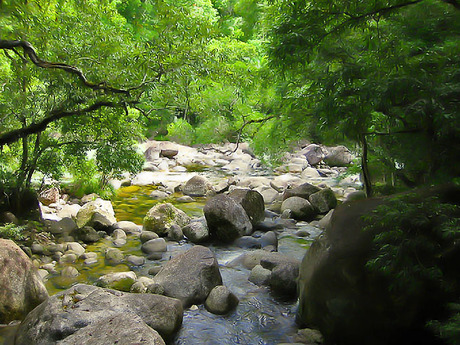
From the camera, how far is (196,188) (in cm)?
1472

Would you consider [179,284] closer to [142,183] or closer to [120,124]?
[120,124]

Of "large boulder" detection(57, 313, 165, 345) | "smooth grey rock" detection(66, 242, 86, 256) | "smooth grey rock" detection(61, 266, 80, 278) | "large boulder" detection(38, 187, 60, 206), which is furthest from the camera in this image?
"large boulder" detection(38, 187, 60, 206)

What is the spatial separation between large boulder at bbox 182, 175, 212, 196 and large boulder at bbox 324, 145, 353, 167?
→ 1111cm

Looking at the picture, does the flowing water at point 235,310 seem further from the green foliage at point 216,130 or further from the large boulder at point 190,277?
the green foliage at point 216,130

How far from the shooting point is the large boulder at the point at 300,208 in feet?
36.8

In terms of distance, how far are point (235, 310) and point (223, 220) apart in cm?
336

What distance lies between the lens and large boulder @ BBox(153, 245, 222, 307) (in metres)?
5.52

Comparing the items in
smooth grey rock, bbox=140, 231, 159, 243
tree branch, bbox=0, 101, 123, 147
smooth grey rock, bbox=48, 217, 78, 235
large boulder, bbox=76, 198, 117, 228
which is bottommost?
smooth grey rock, bbox=140, 231, 159, 243

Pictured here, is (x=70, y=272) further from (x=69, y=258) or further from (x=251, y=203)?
(x=251, y=203)

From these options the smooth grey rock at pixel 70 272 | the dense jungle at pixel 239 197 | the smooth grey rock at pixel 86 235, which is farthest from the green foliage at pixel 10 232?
the smooth grey rock at pixel 86 235

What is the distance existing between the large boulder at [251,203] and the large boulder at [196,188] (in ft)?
15.2

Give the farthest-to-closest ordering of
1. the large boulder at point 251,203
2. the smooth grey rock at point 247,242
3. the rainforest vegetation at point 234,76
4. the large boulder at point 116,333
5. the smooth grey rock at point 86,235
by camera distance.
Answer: the large boulder at point 251,203, the smooth grey rock at point 86,235, the smooth grey rock at point 247,242, the rainforest vegetation at point 234,76, the large boulder at point 116,333

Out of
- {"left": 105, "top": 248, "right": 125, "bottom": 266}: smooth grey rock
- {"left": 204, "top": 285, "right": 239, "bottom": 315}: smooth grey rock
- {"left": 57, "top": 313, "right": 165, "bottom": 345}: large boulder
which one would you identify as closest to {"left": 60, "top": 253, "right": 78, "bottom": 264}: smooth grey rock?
{"left": 105, "top": 248, "right": 125, "bottom": 266}: smooth grey rock

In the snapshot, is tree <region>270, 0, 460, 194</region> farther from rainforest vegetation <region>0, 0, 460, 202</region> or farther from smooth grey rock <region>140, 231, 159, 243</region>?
smooth grey rock <region>140, 231, 159, 243</region>
